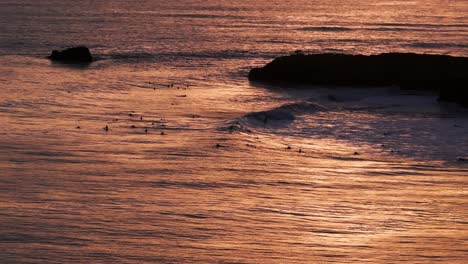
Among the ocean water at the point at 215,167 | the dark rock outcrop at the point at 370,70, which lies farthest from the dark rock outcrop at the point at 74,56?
the dark rock outcrop at the point at 370,70

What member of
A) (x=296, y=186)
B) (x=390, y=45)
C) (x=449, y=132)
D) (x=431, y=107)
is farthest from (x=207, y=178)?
(x=390, y=45)

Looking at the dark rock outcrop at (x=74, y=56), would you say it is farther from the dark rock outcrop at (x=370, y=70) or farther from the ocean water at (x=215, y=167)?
the dark rock outcrop at (x=370, y=70)

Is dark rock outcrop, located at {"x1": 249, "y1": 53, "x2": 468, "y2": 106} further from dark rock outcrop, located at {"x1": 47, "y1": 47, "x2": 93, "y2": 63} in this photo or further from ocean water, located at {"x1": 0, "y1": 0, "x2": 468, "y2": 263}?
dark rock outcrop, located at {"x1": 47, "y1": 47, "x2": 93, "y2": 63}

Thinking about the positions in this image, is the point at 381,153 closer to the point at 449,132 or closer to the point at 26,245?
the point at 449,132

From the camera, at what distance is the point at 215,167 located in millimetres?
17516

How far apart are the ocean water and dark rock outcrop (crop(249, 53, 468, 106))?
79 cm

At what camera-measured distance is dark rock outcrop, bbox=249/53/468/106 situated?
29859 millimetres

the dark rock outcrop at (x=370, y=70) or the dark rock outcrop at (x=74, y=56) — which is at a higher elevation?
the dark rock outcrop at (x=370, y=70)

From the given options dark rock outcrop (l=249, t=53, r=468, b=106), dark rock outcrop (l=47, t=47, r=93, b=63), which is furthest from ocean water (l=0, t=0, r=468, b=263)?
dark rock outcrop (l=249, t=53, r=468, b=106)

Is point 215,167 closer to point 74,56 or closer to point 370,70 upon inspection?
point 370,70

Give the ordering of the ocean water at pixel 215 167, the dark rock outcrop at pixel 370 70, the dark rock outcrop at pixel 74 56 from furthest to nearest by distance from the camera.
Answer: the dark rock outcrop at pixel 74 56 → the dark rock outcrop at pixel 370 70 → the ocean water at pixel 215 167

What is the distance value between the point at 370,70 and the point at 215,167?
1450 cm

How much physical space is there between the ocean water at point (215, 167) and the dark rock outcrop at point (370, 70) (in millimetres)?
794

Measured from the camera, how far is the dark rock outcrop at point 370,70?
29.9 m
